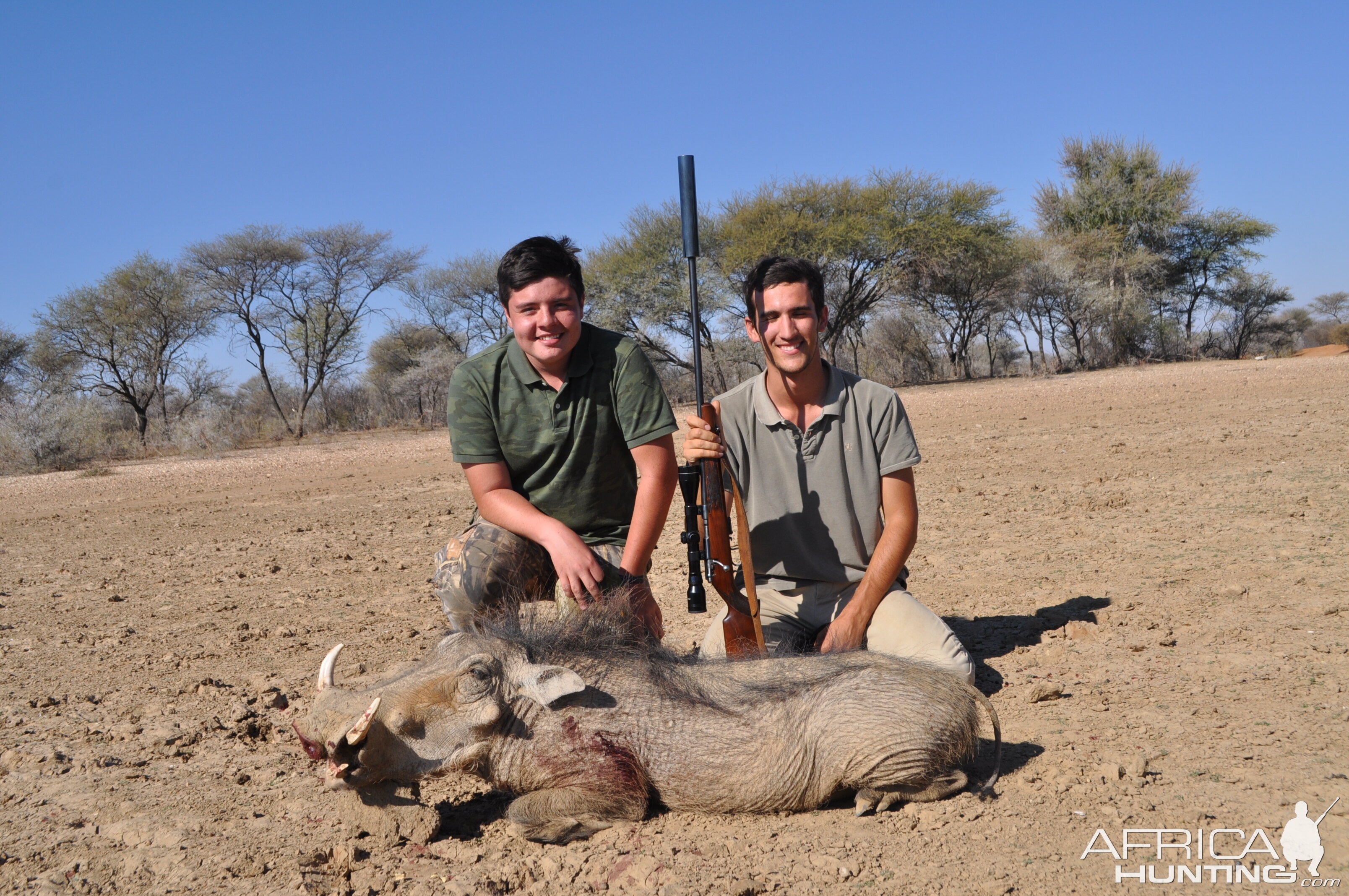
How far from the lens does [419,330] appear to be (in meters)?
36.4

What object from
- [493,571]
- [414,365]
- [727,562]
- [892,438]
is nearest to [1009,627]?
[892,438]

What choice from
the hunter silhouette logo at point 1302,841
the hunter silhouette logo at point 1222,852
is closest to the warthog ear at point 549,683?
the hunter silhouette logo at point 1222,852

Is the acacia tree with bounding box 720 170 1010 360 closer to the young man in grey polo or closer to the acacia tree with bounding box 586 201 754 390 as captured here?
the acacia tree with bounding box 586 201 754 390

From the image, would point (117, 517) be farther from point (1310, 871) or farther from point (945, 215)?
point (945, 215)

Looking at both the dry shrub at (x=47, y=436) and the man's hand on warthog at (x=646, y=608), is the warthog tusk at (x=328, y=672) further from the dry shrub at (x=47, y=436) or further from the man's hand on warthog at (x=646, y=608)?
the dry shrub at (x=47, y=436)

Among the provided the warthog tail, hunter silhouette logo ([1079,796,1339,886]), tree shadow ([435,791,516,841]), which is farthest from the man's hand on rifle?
hunter silhouette logo ([1079,796,1339,886])

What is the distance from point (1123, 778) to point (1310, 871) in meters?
0.60

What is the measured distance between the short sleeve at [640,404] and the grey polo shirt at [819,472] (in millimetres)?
355

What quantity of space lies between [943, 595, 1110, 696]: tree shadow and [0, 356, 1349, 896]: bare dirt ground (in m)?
0.02

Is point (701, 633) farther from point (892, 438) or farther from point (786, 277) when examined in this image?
point (786, 277)

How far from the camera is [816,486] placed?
12.9 feet

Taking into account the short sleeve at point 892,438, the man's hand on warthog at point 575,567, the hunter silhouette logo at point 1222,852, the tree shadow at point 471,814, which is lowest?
the tree shadow at point 471,814

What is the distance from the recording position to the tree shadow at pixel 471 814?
120 inches

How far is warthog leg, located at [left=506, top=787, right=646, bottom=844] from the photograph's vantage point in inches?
112
